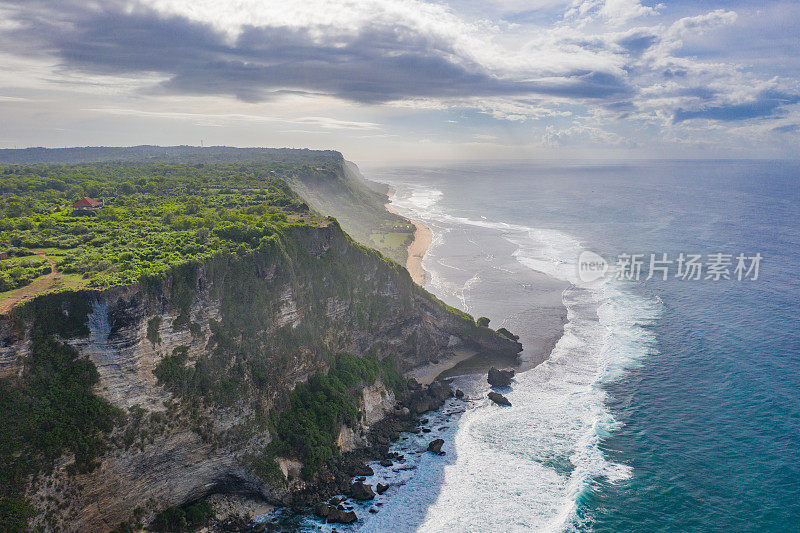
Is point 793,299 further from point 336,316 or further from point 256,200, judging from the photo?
point 256,200

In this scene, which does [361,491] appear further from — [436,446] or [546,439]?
[546,439]

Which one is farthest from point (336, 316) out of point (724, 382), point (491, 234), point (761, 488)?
point (491, 234)

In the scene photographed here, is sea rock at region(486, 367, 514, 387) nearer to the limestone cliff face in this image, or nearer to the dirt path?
the limestone cliff face

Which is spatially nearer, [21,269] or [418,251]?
[21,269]

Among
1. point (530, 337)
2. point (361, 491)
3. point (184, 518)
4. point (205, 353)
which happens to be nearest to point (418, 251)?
point (530, 337)

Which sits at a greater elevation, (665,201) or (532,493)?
(665,201)

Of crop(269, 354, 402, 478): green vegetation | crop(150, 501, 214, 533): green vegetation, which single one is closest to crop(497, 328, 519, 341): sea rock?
crop(269, 354, 402, 478): green vegetation
